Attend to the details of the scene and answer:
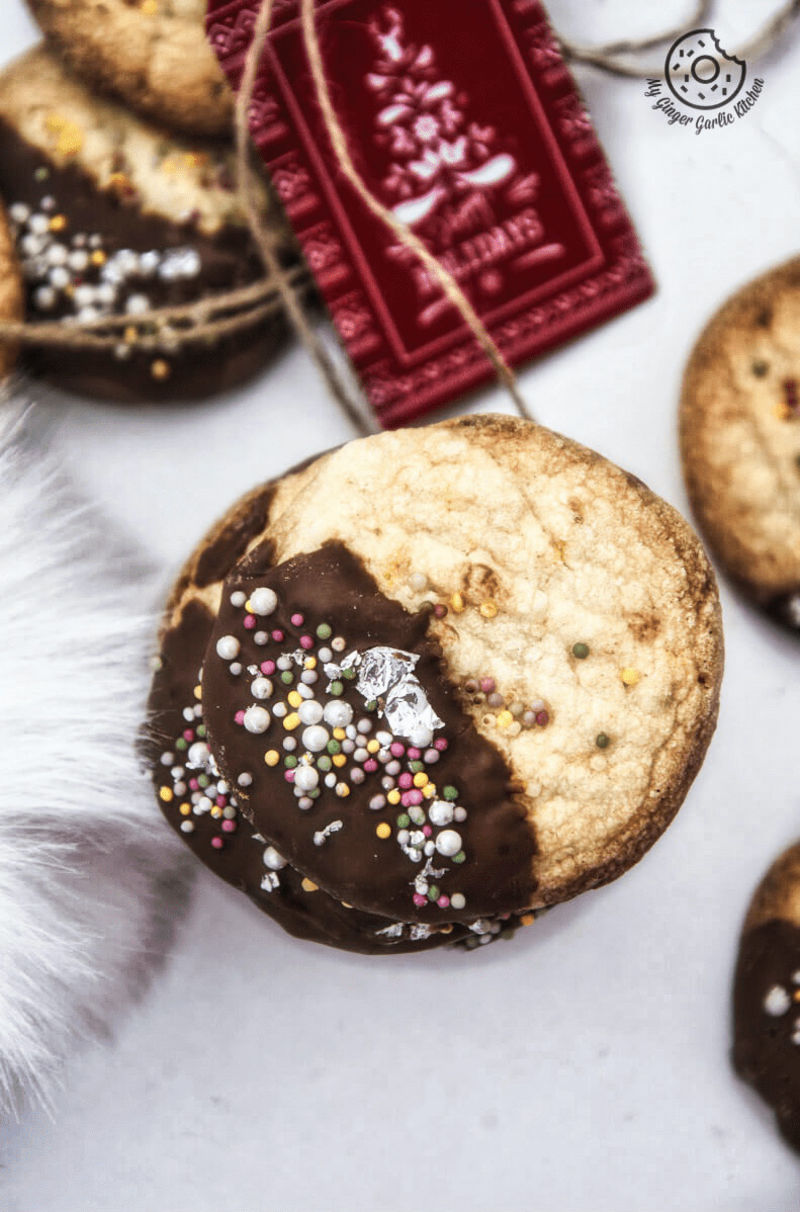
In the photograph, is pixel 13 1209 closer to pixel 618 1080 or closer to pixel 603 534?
pixel 618 1080

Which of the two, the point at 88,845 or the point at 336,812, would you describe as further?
the point at 88,845

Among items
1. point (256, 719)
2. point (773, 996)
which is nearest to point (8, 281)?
point (256, 719)

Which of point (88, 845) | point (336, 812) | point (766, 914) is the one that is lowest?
point (88, 845)

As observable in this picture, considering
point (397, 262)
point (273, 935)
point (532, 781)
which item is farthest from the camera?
point (273, 935)

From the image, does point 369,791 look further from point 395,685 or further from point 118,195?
point 118,195

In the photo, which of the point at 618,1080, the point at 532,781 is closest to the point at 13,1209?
the point at 618,1080

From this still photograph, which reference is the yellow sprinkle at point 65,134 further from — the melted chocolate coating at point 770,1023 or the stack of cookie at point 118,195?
the melted chocolate coating at point 770,1023

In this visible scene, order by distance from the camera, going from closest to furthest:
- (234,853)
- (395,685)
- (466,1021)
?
(395,685) < (234,853) < (466,1021)

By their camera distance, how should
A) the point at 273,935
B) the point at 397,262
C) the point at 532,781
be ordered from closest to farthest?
the point at 532,781, the point at 397,262, the point at 273,935
